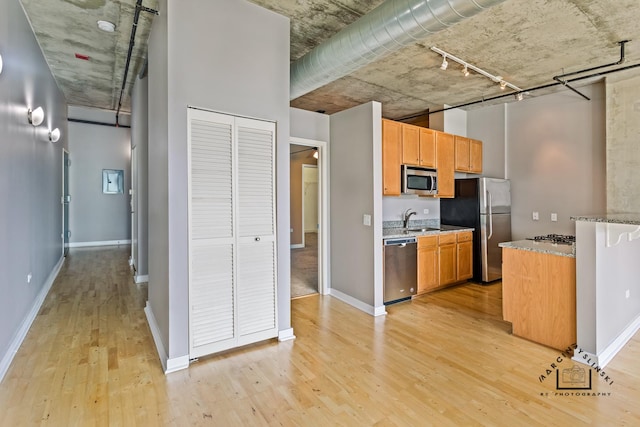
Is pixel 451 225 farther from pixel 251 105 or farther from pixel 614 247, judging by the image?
pixel 251 105

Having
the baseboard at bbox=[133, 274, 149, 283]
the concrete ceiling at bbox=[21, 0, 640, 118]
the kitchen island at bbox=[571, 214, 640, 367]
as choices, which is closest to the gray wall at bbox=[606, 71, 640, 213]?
the concrete ceiling at bbox=[21, 0, 640, 118]

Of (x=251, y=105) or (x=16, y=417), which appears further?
(x=251, y=105)

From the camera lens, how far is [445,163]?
504cm

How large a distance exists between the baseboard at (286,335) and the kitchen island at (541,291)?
7.23ft

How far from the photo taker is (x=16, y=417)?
1.94 meters

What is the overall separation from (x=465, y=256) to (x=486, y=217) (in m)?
0.70

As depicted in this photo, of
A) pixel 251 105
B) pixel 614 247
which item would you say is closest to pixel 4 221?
pixel 251 105

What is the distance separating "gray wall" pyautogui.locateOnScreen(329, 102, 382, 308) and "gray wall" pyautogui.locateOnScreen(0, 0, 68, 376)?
134 inches

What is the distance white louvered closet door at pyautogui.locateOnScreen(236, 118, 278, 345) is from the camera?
283 cm

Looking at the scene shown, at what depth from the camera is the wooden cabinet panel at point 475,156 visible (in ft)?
18.0

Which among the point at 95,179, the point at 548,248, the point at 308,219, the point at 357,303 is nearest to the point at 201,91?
the point at 357,303

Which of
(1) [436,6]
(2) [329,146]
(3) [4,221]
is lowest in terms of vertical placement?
(3) [4,221]

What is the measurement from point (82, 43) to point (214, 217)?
321 cm

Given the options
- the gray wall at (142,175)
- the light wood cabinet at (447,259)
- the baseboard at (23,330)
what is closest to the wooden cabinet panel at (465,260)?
the light wood cabinet at (447,259)
